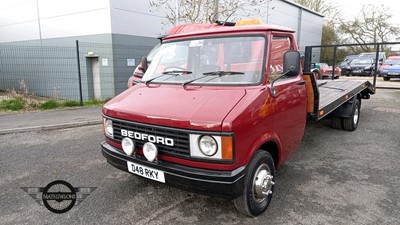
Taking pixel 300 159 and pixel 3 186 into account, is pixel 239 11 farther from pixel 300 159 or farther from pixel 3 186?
pixel 3 186

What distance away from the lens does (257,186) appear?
10.0 feet

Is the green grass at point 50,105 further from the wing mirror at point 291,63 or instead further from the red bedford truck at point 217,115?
the wing mirror at point 291,63

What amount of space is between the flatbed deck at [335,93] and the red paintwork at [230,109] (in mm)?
1260

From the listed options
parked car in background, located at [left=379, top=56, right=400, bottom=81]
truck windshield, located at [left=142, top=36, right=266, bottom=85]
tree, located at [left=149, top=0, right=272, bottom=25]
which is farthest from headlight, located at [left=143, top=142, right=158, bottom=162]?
parked car in background, located at [left=379, top=56, right=400, bottom=81]

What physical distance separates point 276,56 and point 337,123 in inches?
158

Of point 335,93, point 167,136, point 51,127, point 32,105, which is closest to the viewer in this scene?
point 167,136

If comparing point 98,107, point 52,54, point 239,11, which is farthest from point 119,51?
point 239,11

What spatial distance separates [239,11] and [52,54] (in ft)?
34.1

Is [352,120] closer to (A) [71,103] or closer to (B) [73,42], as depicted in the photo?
(A) [71,103]

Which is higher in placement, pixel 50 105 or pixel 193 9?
pixel 193 9

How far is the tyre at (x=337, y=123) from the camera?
6586 millimetres

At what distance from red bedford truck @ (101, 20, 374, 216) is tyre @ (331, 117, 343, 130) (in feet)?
9.76

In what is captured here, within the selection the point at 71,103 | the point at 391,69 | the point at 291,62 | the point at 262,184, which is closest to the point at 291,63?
the point at 291,62

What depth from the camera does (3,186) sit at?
3.96m
